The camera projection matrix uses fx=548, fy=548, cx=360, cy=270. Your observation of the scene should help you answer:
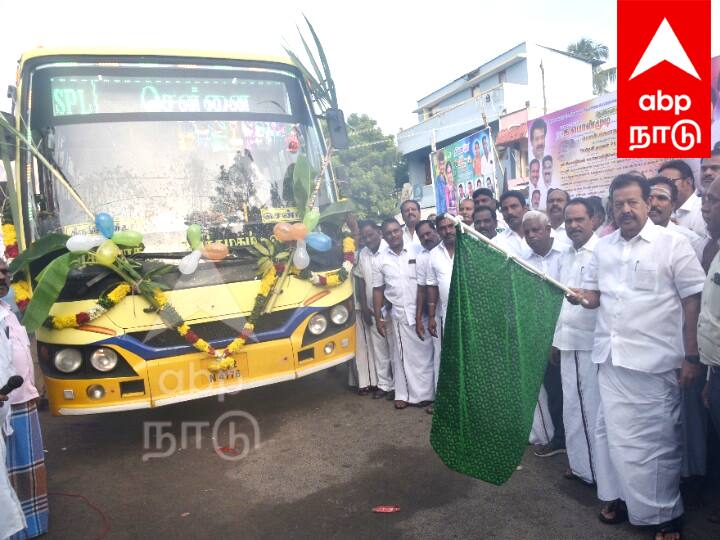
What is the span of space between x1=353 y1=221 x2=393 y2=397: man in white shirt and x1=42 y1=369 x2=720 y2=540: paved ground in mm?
411

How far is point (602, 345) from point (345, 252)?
241 centimetres

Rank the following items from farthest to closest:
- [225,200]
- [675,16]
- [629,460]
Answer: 1. [675,16]
2. [225,200]
3. [629,460]

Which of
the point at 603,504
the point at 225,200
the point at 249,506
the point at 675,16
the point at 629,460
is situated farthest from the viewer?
the point at 675,16

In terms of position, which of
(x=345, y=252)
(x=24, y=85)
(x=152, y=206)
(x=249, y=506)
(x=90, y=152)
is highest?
(x=24, y=85)

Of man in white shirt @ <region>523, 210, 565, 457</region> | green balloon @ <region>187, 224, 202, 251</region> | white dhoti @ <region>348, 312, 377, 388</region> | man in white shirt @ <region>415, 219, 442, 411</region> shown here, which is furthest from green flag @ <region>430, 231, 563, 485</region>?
white dhoti @ <region>348, 312, 377, 388</region>

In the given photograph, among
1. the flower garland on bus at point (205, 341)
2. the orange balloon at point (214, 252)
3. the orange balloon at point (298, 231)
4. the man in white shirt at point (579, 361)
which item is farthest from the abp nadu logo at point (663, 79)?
the orange balloon at point (214, 252)

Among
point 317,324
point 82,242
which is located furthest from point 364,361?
point 82,242

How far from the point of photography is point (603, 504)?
293 centimetres

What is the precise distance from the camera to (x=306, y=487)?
11.2ft

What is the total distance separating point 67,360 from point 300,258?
1734 mm

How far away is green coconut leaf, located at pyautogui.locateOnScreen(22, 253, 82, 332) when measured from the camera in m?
3.47

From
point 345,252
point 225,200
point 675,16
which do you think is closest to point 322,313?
point 345,252

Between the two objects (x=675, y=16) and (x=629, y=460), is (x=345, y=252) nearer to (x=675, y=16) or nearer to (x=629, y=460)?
(x=629, y=460)

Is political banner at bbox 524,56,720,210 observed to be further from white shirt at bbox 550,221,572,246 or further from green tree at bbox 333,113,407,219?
green tree at bbox 333,113,407,219
